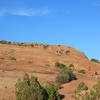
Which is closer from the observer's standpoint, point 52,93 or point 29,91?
point 29,91

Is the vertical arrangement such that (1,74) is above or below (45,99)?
above

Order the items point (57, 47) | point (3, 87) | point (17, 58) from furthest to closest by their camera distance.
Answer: point (57, 47) < point (17, 58) < point (3, 87)

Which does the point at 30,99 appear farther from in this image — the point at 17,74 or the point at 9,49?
the point at 9,49

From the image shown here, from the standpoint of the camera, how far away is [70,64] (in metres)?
70.9

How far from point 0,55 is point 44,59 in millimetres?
9691

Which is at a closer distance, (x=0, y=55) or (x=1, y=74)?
(x=1, y=74)

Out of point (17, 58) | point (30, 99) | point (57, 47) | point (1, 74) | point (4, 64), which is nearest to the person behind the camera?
point (30, 99)

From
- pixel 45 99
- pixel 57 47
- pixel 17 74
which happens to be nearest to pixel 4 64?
pixel 17 74

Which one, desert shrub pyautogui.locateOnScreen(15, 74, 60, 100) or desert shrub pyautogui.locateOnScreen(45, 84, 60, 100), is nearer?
desert shrub pyautogui.locateOnScreen(15, 74, 60, 100)

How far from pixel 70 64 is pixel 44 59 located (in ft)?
19.2

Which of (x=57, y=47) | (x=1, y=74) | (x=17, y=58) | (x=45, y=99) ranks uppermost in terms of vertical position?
(x=57, y=47)

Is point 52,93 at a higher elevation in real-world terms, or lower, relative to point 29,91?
lower

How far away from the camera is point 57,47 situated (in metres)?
97.3

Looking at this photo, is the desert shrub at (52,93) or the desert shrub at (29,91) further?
the desert shrub at (52,93)
